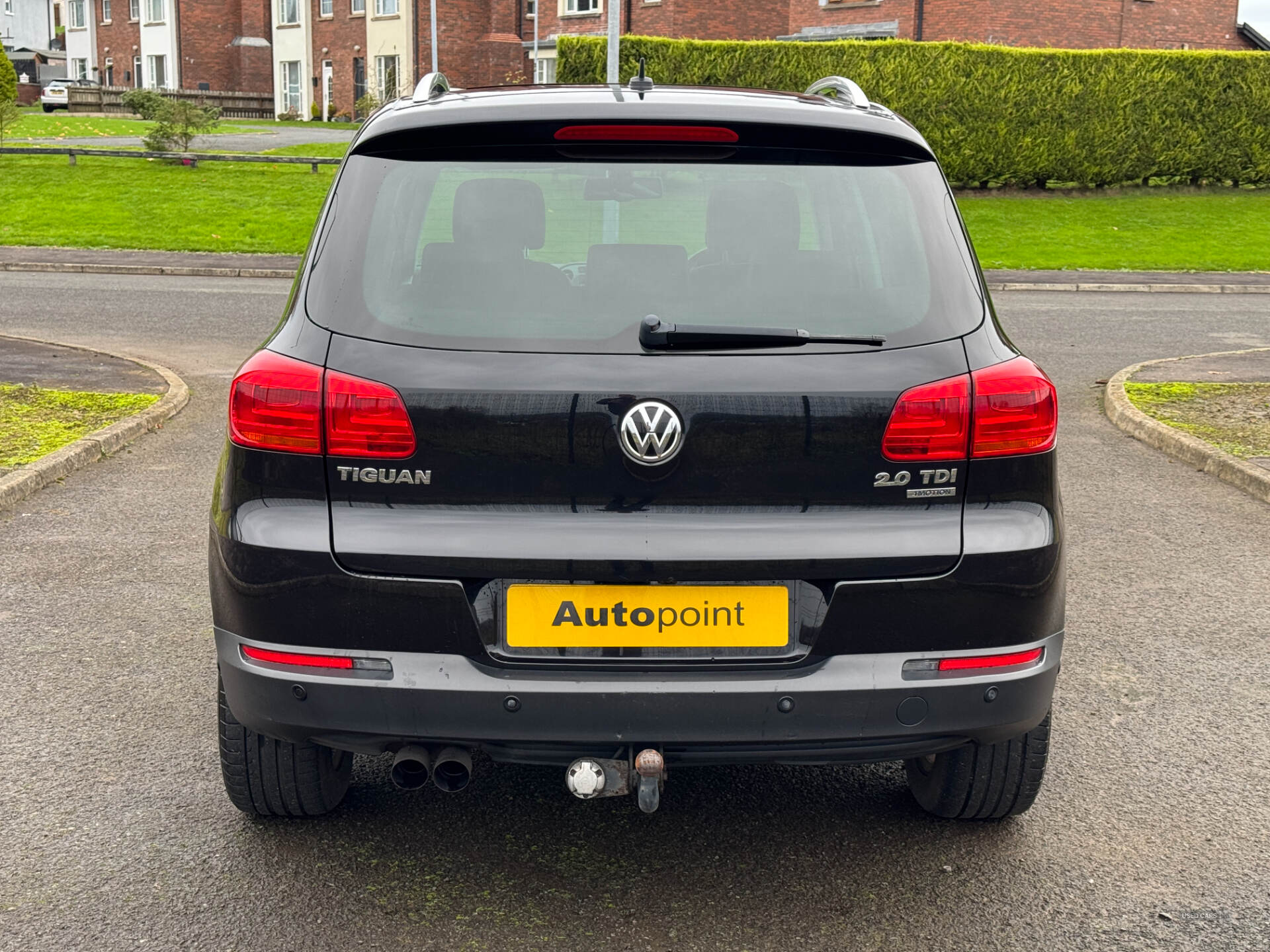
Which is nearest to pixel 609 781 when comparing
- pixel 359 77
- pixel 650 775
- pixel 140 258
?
pixel 650 775

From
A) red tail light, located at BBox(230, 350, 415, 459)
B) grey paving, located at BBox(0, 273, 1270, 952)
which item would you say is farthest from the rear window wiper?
grey paving, located at BBox(0, 273, 1270, 952)

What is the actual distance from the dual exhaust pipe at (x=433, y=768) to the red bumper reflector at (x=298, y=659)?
0.25 meters

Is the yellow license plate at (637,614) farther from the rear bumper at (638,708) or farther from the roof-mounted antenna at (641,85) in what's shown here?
the roof-mounted antenna at (641,85)

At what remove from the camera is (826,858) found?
3.55 metres

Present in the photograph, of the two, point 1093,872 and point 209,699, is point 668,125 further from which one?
point 209,699

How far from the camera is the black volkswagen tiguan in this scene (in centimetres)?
292

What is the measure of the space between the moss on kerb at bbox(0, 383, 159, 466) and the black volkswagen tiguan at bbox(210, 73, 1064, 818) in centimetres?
537

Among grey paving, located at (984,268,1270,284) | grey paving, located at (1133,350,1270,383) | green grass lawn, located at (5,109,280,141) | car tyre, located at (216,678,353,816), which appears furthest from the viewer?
green grass lawn, located at (5,109,280,141)

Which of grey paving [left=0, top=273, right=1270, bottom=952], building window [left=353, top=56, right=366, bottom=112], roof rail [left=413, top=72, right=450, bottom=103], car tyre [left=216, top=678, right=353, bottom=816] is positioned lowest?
grey paving [left=0, top=273, right=1270, bottom=952]

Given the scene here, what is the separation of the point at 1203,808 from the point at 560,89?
2.55 metres

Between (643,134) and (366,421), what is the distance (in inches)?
34.2

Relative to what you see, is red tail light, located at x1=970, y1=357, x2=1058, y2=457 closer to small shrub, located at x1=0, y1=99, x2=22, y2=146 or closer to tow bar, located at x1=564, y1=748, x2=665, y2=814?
tow bar, located at x1=564, y1=748, x2=665, y2=814

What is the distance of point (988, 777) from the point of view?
11.7ft

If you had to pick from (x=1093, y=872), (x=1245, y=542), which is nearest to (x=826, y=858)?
(x=1093, y=872)
